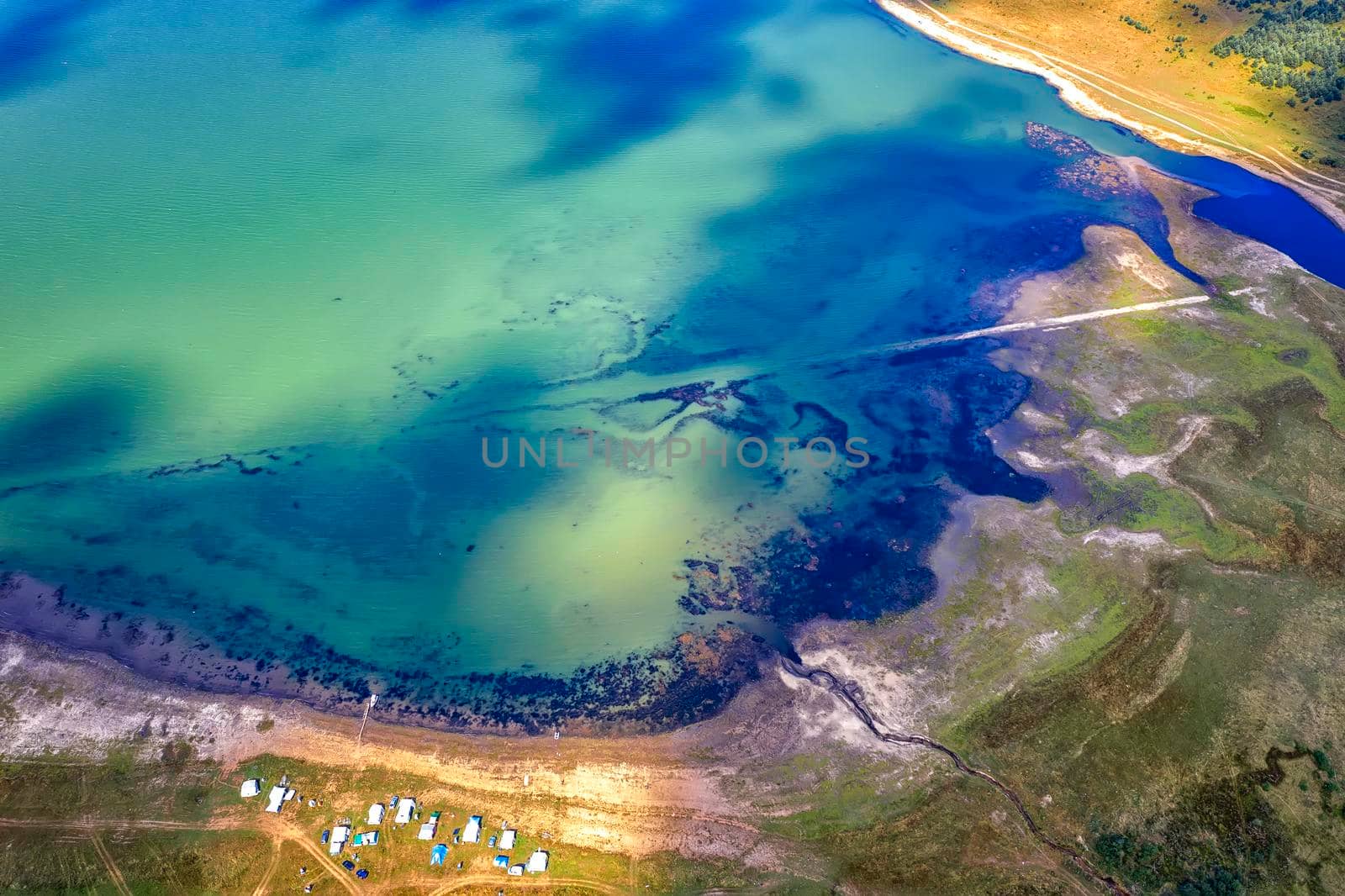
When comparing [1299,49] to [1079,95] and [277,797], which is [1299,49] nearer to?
[1079,95]

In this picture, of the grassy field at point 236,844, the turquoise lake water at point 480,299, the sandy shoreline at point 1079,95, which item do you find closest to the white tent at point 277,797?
the grassy field at point 236,844

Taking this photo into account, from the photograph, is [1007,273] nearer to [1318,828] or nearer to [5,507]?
[1318,828]

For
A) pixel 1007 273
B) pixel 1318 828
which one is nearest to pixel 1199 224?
pixel 1007 273

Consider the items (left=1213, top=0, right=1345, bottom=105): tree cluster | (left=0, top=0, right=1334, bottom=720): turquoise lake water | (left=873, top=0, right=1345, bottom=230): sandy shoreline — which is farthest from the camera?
(left=1213, top=0, right=1345, bottom=105): tree cluster

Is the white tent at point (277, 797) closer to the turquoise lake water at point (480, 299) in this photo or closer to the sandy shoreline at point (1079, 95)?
the turquoise lake water at point (480, 299)

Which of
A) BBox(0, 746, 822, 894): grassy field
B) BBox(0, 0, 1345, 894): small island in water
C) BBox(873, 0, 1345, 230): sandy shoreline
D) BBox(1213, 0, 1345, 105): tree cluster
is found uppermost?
BBox(1213, 0, 1345, 105): tree cluster

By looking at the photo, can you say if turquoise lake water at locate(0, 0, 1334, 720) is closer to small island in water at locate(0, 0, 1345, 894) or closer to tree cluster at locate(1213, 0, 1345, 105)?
small island in water at locate(0, 0, 1345, 894)

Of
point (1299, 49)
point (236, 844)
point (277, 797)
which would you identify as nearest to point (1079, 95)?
point (1299, 49)

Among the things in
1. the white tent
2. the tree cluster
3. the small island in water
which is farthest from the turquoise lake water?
the tree cluster
